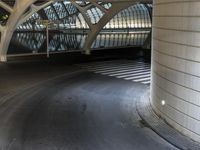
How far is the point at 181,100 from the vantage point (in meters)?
12.2

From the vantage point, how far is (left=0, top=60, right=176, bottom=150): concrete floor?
1152cm

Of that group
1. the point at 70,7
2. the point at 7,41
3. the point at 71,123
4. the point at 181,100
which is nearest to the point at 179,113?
the point at 181,100

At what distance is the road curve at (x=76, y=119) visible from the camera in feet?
37.6

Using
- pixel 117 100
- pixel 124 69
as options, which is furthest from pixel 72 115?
pixel 124 69

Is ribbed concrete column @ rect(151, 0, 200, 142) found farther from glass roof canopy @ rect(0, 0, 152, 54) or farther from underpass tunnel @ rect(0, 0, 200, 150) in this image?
glass roof canopy @ rect(0, 0, 152, 54)

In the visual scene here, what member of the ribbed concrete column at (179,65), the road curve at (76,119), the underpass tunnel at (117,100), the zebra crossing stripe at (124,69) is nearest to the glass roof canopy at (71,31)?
the zebra crossing stripe at (124,69)

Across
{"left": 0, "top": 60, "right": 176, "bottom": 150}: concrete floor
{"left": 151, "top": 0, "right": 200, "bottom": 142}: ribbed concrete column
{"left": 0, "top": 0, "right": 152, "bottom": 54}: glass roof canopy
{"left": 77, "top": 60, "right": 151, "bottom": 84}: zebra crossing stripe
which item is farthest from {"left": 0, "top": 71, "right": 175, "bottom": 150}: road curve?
{"left": 0, "top": 0, "right": 152, "bottom": 54}: glass roof canopy

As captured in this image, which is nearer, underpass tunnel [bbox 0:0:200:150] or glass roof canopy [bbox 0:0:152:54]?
underpass tunnel [bbox 0:0:200:150]

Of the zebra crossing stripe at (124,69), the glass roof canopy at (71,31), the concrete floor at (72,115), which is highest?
the glass roof canopy at (71,31)

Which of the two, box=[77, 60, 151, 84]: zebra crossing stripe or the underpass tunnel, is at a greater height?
the underpass tunnel

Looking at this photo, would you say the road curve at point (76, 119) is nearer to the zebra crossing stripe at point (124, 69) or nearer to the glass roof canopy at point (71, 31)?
the zebra crossing stripe at point (124, 69)

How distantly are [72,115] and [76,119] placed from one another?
0.63 meters

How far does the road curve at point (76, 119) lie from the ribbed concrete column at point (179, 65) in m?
1.03

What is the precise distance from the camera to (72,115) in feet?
48.4
